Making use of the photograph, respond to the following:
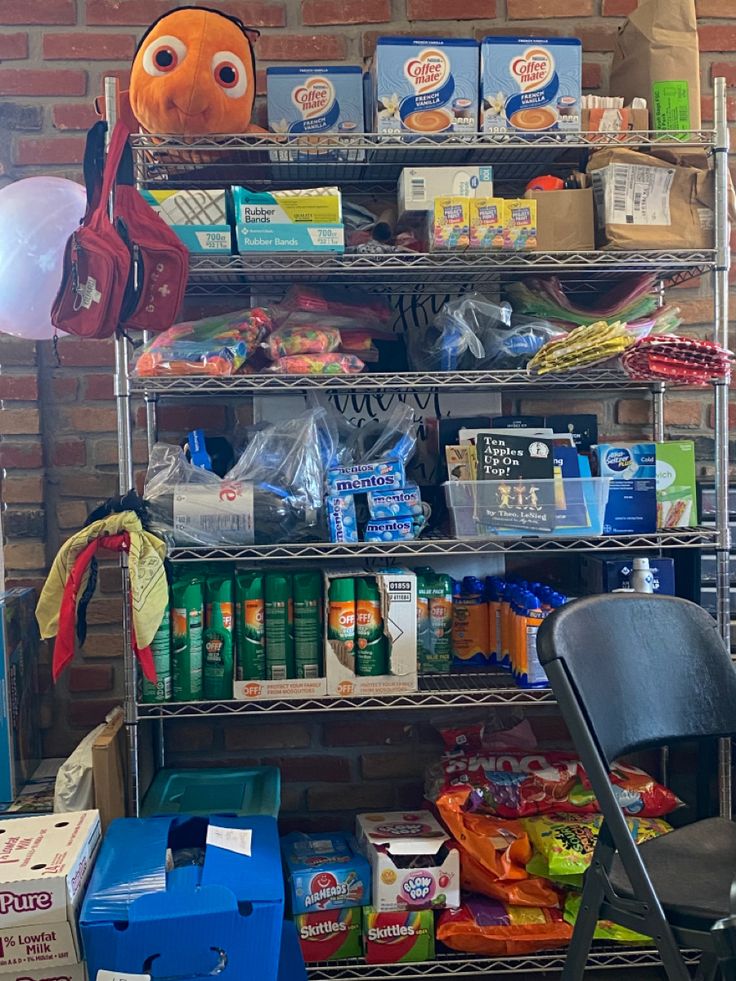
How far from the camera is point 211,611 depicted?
6.17ft

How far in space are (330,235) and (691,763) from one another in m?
1.59

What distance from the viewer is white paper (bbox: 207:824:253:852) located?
1.60 meters

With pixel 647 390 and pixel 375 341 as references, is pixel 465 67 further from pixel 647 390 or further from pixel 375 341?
pixel 647 390

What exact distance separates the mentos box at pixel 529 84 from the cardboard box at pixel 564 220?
144 mm

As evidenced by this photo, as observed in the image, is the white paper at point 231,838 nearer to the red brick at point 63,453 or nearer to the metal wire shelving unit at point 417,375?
the metal wire shelving unit at point 417,375

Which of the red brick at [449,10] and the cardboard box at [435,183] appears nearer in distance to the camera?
the cardboard box at [435,183]

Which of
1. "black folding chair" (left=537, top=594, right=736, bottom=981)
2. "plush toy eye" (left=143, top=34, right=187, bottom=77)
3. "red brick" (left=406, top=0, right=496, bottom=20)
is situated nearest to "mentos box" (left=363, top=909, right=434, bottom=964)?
"black folding chair" (left=537, top=594, right=736, bottom=981)

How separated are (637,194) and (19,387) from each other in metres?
1.51

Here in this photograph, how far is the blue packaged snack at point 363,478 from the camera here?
189cm

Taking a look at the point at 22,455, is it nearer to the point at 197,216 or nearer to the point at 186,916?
the point at 197,216

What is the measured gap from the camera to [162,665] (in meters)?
1.83

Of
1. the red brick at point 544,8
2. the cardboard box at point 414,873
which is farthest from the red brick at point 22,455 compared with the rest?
the red brick at point 544,8

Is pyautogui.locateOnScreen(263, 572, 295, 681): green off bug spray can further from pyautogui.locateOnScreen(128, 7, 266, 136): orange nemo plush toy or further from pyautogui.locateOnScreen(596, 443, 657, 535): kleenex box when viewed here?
pyautogui.locateOnScreen(128, 7, 266, 136): orange nemo plush toy

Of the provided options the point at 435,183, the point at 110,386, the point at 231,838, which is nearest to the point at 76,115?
the point at 110,386
